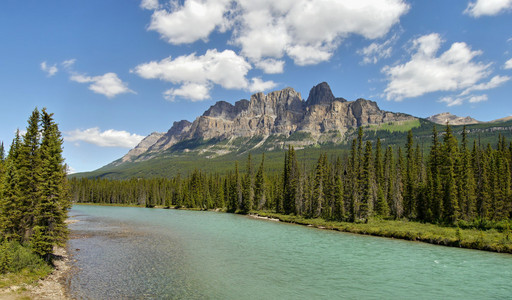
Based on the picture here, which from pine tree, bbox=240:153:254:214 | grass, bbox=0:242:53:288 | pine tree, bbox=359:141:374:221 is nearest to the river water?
grass, bbox=0:242:53:288

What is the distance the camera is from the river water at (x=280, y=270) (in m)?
19.7

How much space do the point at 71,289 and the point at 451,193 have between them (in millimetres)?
58367

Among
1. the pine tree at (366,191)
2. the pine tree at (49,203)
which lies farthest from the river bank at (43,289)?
the pine tree at (366,191)

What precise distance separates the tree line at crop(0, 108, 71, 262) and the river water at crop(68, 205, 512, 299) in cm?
407

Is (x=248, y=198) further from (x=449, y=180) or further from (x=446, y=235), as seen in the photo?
(x=446, y=235)

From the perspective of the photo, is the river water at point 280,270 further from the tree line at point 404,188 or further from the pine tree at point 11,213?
the tree line at point 404,188

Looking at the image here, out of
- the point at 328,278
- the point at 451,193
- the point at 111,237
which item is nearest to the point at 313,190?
the point at 451,193

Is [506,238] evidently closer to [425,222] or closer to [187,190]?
[425,222]

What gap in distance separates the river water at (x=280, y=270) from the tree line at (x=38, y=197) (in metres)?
4.07

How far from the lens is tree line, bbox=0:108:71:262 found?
24281 millimetres

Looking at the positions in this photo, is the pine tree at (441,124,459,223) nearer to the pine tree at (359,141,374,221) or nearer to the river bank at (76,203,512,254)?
the river bank at (76,203,512,254)

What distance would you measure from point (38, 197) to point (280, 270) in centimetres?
2182

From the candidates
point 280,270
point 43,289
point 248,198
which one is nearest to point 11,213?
point 43,289

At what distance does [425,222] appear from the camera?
57.7 m
